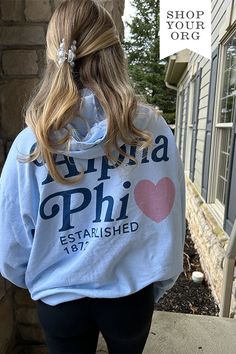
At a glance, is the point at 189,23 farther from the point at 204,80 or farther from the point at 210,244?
the point at 204,80

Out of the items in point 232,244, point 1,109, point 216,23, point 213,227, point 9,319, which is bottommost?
point 213,227

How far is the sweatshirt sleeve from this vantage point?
1062mm

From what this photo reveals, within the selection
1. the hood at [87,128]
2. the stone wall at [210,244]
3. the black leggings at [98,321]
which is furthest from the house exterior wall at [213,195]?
the hood at [87,128]

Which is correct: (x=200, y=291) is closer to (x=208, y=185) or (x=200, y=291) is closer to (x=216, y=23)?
(x=208, y=185)

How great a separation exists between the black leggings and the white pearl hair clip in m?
0.70

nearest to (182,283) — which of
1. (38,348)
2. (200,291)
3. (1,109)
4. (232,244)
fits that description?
(200,291)

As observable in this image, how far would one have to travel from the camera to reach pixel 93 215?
108 centimetres

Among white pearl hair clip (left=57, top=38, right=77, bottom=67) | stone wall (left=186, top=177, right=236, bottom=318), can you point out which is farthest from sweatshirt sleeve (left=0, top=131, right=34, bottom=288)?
stone wall (left=186, top=177, right=236, bottom=318)

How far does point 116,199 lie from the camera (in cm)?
107

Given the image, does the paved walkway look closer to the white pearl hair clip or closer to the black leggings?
the black leggings

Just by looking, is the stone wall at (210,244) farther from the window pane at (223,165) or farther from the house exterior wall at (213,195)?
the window pane at (223,165)

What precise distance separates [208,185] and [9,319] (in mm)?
3410

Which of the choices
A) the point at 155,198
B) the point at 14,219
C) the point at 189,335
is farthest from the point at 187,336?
the point at 14,219

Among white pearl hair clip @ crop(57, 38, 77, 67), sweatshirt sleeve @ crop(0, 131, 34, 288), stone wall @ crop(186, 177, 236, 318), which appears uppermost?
white pearl hair clip @ crop(57, 38, 77, 67)
